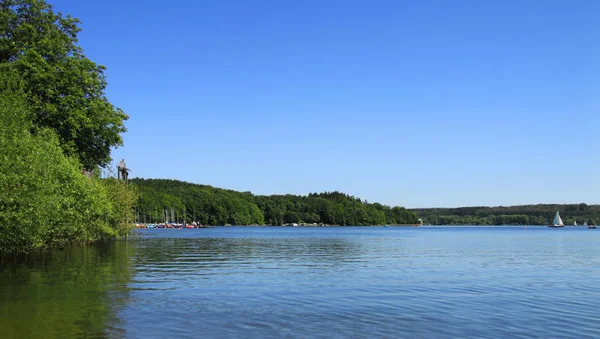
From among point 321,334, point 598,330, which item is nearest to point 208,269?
point 321,334

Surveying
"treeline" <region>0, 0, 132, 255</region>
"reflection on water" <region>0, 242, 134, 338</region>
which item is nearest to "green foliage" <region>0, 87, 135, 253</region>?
"treeline" <region>0, 0, 132, 255</region>

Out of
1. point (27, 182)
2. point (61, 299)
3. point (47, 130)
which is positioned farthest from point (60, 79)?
point (61, 299)

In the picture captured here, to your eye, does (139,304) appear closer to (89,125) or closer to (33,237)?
(33,237)

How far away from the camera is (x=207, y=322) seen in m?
18.9

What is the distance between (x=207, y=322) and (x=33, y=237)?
19.4 metres

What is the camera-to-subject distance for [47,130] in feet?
144

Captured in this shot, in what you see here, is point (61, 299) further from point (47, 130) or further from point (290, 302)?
point (47, 130)

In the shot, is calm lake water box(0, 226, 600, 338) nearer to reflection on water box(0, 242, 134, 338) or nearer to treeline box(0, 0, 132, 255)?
reflection on water box(0, 242, 134, 338)

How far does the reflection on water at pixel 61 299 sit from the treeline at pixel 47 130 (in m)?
2.83

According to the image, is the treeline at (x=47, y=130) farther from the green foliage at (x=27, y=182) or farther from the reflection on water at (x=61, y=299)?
the reflection on water at (x=61, y=299)

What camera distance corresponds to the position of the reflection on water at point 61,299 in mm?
17219

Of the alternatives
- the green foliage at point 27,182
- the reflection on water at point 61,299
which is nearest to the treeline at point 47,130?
the green foliage at point 27,182

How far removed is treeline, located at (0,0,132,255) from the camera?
31.6 m

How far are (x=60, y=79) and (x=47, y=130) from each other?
24.6 ft
